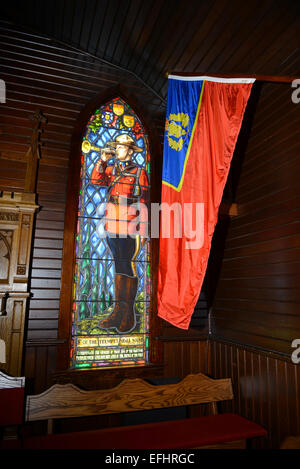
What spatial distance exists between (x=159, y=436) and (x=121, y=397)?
0.49 metres

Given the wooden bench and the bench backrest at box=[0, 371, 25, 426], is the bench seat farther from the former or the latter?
the bench backrest at box=[0, 371, 25, 426]

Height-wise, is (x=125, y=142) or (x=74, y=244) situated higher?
(x=125, y=142)

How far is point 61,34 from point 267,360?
14.3 feet

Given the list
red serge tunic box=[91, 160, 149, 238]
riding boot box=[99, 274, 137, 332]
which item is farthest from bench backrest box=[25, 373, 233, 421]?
red serge tunic box=[91, 160, 149, 238]

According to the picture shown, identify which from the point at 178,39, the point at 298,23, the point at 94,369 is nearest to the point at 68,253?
the point at 94,369

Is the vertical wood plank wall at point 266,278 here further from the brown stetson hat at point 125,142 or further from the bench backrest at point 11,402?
the bench backrest at point 11,402

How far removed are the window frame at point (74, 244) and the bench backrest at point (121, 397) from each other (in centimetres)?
104

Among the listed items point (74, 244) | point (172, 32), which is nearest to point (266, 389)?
point (74, 244)

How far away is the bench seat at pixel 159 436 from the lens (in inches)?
69.0

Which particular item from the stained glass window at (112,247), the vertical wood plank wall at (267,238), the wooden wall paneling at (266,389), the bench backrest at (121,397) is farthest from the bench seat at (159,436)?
the stained glass window at (112,247)

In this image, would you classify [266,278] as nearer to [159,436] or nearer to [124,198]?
[159,436]

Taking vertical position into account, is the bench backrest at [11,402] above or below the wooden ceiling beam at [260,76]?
below

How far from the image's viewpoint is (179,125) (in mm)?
2395

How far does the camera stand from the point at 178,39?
3355 mm
